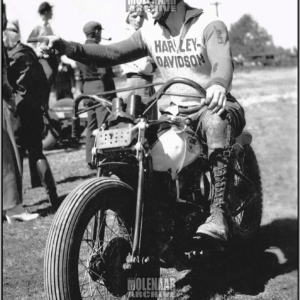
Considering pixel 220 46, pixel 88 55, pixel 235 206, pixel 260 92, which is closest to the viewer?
pixel 220 46

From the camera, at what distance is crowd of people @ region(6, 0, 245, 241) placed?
10.2 ft

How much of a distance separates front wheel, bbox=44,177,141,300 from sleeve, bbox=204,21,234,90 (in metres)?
0.82

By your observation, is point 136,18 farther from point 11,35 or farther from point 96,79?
point 11,35

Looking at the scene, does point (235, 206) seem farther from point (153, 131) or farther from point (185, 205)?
point (153, 131)

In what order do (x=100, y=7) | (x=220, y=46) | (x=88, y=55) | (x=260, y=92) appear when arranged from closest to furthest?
1. (x=220, y=46)
2. (x=88, y=55)
3. (x=100, y=7)
4. (x=260, y=92)

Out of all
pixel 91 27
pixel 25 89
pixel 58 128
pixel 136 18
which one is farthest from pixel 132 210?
pixel 58 128

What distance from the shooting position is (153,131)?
9.70ft

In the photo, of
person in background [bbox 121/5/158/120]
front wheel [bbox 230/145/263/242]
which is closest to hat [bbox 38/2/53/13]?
person in background [bbox 121/5/158/120]

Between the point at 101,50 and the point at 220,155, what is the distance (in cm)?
105

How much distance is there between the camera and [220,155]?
125 inches

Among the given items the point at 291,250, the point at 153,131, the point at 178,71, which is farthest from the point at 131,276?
the point at 291,250

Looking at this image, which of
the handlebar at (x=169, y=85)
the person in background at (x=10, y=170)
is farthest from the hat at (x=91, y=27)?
the handlebar at (x=169, y=85)

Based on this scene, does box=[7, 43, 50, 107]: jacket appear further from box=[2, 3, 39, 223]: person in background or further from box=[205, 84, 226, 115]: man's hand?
box=[205, 84, 226, 115]: man's hand

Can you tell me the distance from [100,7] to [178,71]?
152 cm
